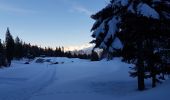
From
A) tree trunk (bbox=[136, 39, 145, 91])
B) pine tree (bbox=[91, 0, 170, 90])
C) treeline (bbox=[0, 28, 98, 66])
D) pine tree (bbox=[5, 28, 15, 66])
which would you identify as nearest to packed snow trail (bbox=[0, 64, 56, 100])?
pine tree (bbox=[91, 0, 170, 90])

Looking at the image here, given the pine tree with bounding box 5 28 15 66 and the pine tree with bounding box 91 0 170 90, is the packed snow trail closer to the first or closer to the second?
the pine tree with bounding box 91 0 170 90

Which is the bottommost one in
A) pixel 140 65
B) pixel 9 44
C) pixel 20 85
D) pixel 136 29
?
pixel 20 85

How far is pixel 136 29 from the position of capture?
21.0 m

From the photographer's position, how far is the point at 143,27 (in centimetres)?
2088

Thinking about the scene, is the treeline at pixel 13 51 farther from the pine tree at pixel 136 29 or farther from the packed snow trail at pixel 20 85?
the pine tree at pixel 136 29

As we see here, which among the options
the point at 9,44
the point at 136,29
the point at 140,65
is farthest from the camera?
the point at 9,44

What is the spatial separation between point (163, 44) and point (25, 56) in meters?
156

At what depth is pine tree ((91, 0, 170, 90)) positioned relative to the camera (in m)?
20.2

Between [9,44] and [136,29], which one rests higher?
[9,44]

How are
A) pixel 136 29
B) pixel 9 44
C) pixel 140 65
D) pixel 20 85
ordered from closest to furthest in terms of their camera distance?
pixel 136 29 < pixel 140 65 < pixel 20 85 < pixel 9 44

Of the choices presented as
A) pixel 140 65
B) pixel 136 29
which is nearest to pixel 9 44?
pixel 140 65

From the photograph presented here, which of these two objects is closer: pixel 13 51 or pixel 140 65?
pixel 140 65

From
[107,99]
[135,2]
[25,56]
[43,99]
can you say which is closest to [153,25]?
[135,2]

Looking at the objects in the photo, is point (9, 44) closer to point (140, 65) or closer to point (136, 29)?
point (140, 65)
